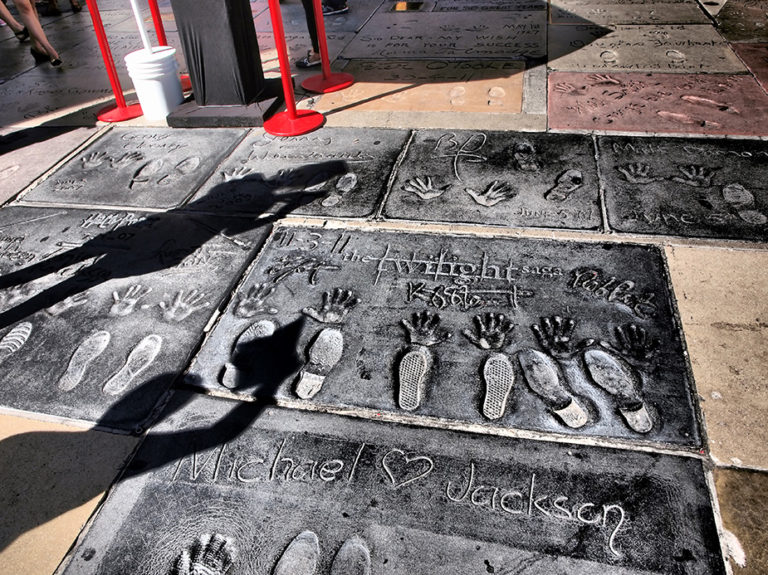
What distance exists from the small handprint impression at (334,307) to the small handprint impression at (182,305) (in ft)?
1.49

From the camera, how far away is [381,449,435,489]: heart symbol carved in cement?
1.66 m

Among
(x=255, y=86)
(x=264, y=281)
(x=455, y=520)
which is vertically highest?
(x=255, y=86)

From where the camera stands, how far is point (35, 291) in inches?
97.3

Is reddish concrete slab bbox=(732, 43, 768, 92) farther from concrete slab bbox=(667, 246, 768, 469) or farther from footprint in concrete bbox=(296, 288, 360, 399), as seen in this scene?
footprint in concrete bbox=(296, 288, 360, 399)

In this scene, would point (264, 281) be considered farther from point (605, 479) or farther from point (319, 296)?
point (605, 479)

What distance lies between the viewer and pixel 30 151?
368 centimetres

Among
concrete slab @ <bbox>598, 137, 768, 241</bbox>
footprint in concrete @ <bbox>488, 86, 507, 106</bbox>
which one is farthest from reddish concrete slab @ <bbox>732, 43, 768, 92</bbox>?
footprint in concrete @ <bbox>488, 86, 507, 106</bbox>

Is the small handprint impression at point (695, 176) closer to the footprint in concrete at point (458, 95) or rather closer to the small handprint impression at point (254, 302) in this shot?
the footprint in concrete at point (458, 95)

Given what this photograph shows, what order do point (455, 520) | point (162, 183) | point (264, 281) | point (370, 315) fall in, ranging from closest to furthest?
point (455, 520)
point (370, 315)
point (264, 281)
point (162, 183)

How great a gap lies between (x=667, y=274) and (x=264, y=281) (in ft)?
5.45

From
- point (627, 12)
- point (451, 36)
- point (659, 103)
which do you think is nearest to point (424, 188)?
point (659, 103)

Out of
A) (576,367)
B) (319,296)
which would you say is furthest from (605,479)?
(319,296)

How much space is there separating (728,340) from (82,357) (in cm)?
236

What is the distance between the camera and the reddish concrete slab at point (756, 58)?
389cm
